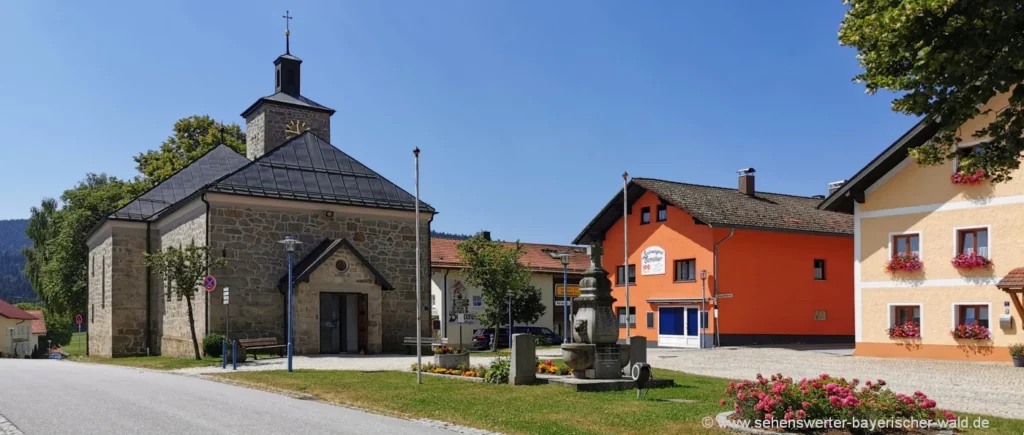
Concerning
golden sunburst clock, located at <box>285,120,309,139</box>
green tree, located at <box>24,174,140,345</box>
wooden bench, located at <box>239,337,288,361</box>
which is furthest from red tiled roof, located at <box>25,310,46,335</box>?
wooden bench, located at <box>239,337,288,361</box>

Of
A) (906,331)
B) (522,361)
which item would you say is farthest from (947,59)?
(906,331)

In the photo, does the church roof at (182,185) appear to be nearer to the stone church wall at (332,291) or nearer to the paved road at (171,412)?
the stone church wall at (332,291)

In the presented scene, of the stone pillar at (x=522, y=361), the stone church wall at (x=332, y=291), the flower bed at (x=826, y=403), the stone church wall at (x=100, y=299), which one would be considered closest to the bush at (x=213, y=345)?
the stone church wall at (x=332, y=291)

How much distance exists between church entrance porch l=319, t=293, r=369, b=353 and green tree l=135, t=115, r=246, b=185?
2153cm

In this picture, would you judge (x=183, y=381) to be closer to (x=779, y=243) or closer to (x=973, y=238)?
(x=973, y=238)

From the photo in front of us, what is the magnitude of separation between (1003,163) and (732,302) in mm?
24754

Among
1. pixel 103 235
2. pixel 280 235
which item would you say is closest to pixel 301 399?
pixel 280 235

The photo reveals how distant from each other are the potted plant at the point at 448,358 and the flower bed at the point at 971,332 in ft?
48.1

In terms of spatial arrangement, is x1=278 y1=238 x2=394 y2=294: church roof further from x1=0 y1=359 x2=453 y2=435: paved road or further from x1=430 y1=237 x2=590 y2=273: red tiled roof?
x1=430 y1=237 x2=590 y2=273: red tiled roof

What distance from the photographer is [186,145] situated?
160 ft

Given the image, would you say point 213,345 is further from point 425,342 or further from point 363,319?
point 425,342

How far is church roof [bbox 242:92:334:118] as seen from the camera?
3741cm

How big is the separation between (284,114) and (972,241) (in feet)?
90.0

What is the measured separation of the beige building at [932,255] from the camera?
2348cm
